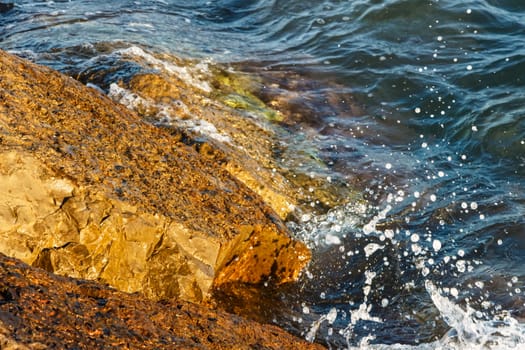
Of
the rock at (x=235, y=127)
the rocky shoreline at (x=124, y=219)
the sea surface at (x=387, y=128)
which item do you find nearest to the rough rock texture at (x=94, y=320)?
the rocky shoreline at (x=124, y=219)

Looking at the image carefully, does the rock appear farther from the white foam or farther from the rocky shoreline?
the rocky shoreline

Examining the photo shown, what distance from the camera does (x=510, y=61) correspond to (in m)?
8.87

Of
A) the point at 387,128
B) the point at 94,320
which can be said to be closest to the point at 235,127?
the point at 387,128

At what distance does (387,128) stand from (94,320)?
225 inches

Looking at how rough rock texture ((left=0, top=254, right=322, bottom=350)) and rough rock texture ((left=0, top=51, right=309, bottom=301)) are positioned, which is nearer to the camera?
rough rock texture ((left=0, top=254, right=322, bottom=350))

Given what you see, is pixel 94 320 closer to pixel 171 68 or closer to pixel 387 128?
pixel 171 68

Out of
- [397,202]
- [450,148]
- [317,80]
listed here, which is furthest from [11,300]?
[317,80]

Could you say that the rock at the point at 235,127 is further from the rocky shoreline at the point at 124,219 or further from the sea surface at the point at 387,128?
the rocky shoreline at the point at 124,219

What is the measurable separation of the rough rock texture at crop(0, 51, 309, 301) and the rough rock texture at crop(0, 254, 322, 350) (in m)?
0.82

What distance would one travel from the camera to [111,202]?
3.73 meters

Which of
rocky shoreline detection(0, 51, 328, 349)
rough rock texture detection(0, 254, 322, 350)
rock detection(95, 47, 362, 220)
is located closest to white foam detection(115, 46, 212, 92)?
rock detection(95, 47, 362, 220)

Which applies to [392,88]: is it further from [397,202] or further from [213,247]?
[213,247]

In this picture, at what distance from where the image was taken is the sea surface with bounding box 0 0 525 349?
4.78 metres

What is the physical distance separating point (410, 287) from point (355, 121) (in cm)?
314
